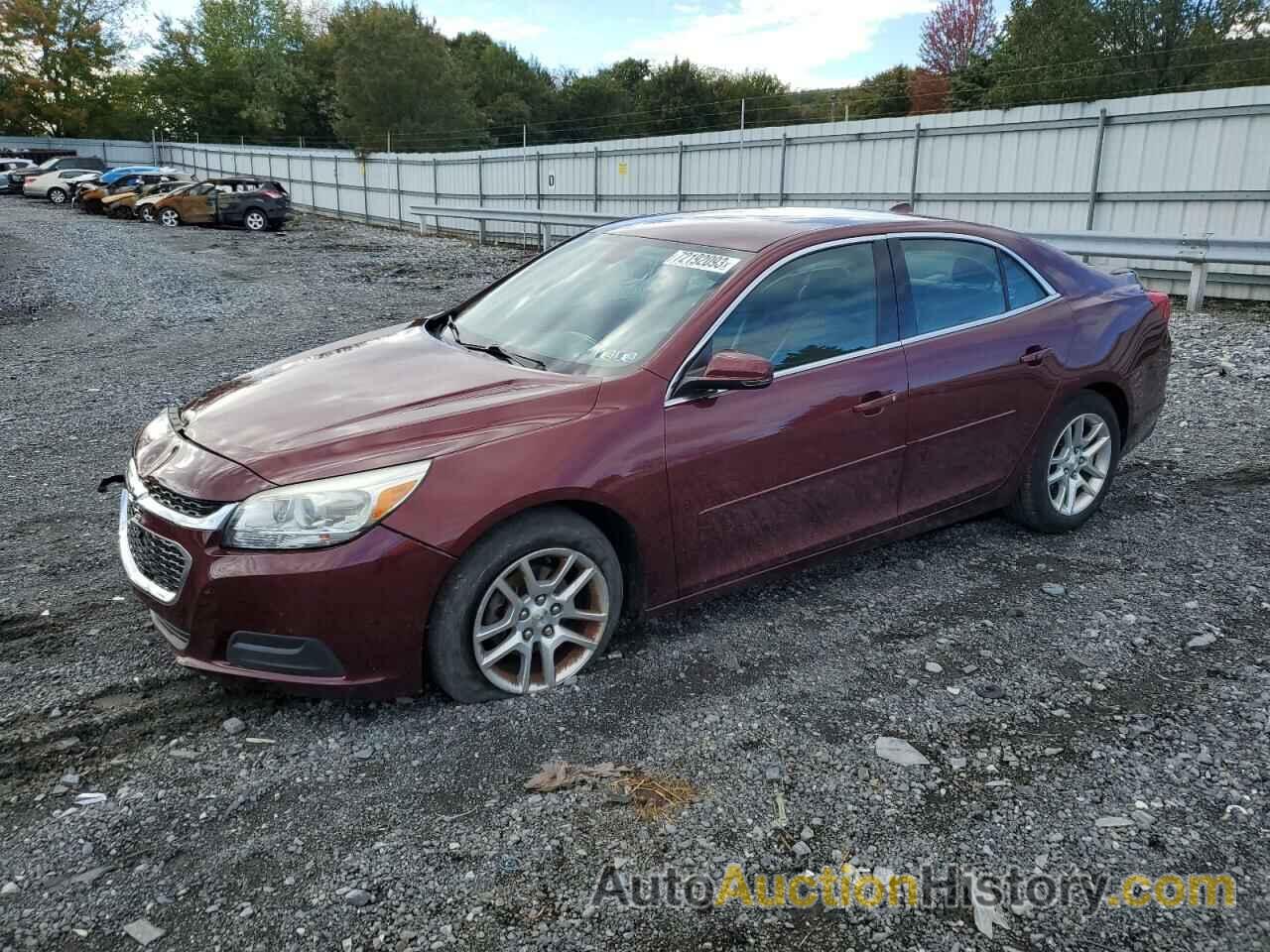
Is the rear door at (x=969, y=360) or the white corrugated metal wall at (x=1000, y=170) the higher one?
the white corrugated metal wall at (x=1000, y=170)

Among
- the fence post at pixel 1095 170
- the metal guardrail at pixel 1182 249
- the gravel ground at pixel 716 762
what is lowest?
the gravel ground at pixel 716 762

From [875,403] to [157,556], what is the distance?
2.82 meters

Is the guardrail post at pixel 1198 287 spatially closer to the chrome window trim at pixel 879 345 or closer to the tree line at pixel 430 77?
the chrome window trim at pixel 879 345

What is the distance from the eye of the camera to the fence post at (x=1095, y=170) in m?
14.6

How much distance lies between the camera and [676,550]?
379cm

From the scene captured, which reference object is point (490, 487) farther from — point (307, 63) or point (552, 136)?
point (307, 63)

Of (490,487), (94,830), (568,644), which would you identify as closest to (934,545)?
(568,644)

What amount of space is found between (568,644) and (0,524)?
3608 mm

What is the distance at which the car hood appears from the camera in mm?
3307

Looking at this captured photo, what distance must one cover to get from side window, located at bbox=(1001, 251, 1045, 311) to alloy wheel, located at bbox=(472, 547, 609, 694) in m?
2.61

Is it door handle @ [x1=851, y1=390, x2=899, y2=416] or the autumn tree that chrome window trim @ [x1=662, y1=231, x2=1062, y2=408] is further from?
the autumn tree

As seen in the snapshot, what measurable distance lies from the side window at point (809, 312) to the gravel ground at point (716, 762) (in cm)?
116

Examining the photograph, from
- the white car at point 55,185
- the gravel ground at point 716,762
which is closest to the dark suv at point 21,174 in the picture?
→ the white car at point 55,185

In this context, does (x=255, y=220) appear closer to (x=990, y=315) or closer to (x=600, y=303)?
(x=600, y=303)
